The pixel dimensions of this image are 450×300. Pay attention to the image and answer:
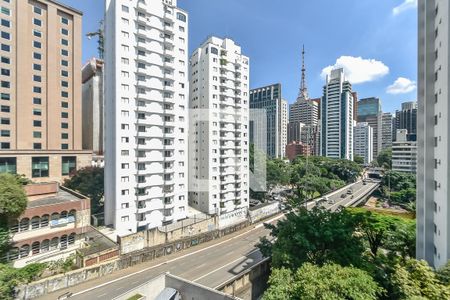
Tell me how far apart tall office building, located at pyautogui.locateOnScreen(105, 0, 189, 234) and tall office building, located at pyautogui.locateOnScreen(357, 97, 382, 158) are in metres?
127

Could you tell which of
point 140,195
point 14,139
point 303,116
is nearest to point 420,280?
point 140,195

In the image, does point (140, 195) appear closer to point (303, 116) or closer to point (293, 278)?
point (293, 278)

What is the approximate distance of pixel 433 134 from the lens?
1593 centimetres

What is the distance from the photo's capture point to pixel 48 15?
37.3m

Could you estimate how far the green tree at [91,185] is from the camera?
3209 centimetres

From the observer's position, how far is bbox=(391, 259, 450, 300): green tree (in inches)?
408

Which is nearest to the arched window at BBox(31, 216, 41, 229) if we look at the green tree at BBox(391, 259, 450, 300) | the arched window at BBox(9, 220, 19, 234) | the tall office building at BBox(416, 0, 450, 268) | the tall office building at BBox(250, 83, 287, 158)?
the arched window at BBox(9, 220, 19, 234)

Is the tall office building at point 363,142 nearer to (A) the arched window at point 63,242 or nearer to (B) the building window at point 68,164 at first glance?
(B) the building window at point 68,164

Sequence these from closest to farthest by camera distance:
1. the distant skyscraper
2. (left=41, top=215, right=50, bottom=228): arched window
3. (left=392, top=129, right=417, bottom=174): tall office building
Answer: (left=41, top=215, right=50, bottom=228): arched window → (left=392, top=129, right=417, bottom=174): tall office building → the distant skyscraper

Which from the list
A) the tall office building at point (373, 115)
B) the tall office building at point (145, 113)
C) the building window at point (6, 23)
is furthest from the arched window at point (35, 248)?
the tall office building at point (373, 115)

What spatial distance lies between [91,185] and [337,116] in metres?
103

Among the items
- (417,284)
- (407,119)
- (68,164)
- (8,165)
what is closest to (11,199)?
(8,165)

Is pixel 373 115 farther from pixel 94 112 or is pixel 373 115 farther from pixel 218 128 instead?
pixel 94 112

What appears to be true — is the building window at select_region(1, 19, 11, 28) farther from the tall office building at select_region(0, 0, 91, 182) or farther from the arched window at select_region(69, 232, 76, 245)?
the arched window at select_region(69, 232, 76, 245)
